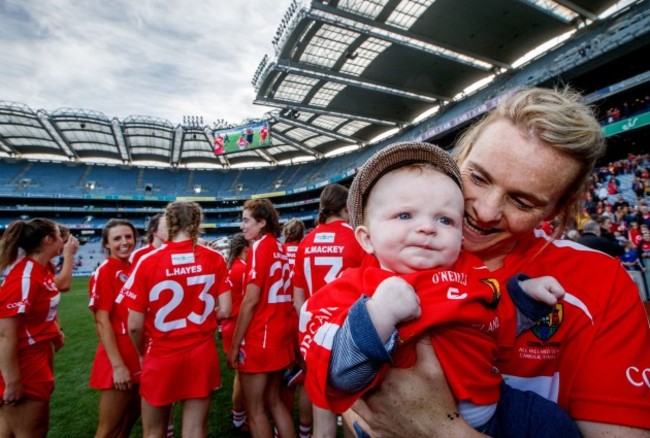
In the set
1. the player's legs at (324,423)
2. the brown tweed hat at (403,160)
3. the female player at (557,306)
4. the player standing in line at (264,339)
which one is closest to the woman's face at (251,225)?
the player standing in line at (264,339)

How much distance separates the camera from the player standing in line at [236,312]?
4.05m

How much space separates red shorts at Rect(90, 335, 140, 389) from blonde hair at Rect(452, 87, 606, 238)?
3.55 m

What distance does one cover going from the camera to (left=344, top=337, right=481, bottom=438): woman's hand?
3.34ft

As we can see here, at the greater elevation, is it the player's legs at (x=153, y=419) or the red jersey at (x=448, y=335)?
the red jersey at (x=448, y=335)

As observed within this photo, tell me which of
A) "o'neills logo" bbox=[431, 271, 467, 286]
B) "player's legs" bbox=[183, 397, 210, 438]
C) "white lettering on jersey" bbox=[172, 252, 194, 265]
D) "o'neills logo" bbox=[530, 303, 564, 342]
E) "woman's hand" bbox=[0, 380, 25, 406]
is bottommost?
"player's legs" bbox=[183, 397, 210, 438]

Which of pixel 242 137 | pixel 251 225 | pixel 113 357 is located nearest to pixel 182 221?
pixel 251 225

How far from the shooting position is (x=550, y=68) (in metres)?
20.1

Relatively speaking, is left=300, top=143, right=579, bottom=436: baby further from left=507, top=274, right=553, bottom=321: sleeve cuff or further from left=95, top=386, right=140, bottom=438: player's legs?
left=95, top=386, right=140, bottom=438: player's legs

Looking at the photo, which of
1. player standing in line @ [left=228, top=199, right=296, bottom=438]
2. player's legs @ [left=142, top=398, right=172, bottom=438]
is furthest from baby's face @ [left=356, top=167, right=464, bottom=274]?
player's legs @ [left=142, top=398, right=172, bottom=438]

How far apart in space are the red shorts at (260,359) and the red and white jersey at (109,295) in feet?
3.82

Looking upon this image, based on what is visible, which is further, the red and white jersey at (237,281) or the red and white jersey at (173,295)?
the red and white jersey at (237,281)

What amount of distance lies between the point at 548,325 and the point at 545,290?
0.62 ft

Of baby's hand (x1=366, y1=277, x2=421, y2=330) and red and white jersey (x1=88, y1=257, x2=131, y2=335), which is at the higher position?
baby's hand (x1=366, y1=277, x2=421, y2=330)

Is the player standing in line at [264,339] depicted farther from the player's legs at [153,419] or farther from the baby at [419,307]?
the baby at [419,307]
